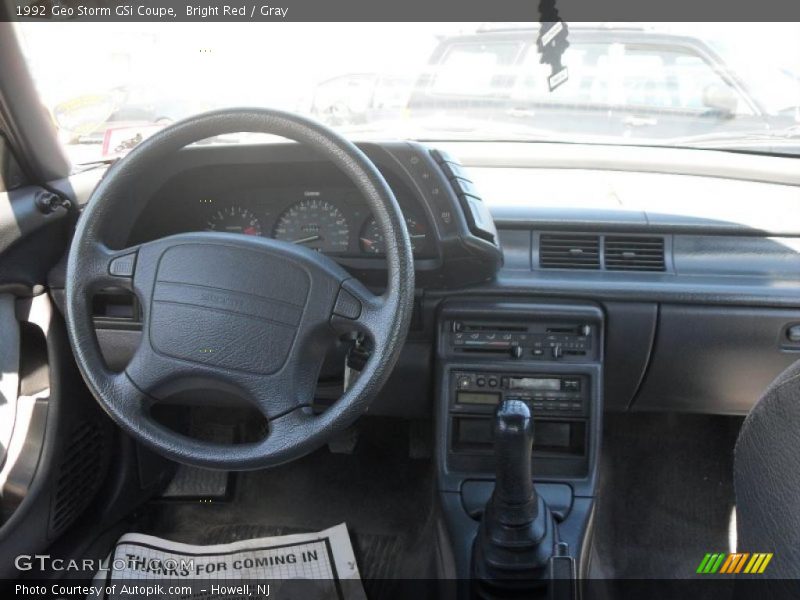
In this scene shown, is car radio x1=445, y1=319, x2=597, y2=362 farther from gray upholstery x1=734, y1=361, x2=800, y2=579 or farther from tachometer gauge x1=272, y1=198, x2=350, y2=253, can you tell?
gray upholstery x1=734, y1=361, x2=800, y2=579

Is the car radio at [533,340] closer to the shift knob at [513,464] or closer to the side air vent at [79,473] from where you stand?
the shift knob at [513,464]

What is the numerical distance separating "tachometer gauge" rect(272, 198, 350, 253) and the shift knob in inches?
24.1

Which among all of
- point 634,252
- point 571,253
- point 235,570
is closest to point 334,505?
point 235,570

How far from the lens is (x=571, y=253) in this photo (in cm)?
203

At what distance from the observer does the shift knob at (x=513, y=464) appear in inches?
59.7

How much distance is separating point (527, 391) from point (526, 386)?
0.01 metres

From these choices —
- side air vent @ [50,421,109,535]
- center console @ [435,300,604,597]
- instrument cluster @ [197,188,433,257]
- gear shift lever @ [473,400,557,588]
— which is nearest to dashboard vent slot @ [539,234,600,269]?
center console @ [435,300,604,597]

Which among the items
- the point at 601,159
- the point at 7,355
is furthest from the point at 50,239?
the point at 601,159

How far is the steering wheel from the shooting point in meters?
1.35

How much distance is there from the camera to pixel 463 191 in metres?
1.78

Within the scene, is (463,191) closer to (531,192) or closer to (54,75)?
(531,192)

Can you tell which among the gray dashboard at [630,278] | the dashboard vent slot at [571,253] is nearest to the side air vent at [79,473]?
the gray dashboard at [630,278]

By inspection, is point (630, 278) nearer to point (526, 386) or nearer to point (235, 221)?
point (526, 386)

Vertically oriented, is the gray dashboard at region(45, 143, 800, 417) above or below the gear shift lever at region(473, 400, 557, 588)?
above
